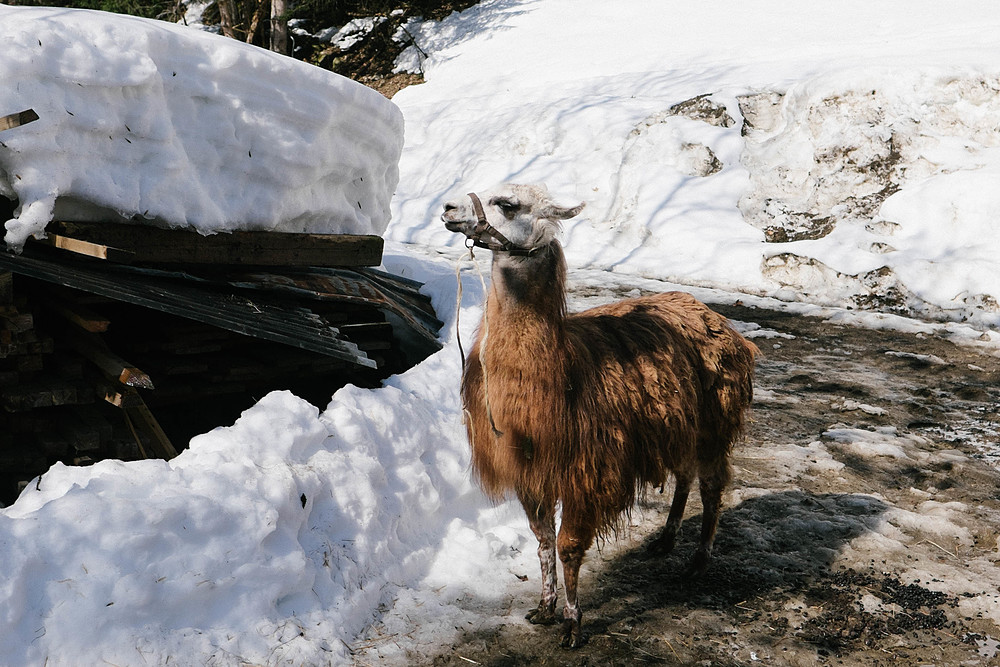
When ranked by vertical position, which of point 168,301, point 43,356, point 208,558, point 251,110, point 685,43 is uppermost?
point 685,43

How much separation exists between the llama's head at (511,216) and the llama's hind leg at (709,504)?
178 centimetres

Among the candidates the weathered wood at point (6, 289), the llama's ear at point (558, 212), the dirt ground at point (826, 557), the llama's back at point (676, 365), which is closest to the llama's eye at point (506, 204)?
the llama's ear at point (558, 212)

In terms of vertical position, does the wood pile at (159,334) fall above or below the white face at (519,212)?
below

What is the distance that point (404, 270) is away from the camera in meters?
8.16

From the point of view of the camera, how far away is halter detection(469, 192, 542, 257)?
328 centimetres

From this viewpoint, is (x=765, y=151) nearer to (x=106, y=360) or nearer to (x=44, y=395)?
(x=106, y=360)

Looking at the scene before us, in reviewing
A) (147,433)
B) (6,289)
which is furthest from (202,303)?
(6,289)

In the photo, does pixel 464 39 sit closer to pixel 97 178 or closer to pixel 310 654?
pixel 97 178

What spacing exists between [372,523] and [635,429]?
146cm

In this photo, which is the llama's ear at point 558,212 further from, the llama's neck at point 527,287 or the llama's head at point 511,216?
the llama's neck at point 527,287

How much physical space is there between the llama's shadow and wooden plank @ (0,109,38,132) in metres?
3.53

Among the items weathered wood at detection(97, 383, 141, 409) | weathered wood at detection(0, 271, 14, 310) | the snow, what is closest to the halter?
the snow

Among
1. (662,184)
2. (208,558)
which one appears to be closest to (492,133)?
(662,184)

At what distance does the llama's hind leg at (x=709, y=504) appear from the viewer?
4219 millimetres
